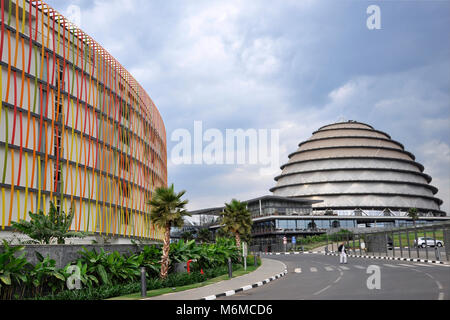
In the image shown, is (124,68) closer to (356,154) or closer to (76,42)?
(76,42)

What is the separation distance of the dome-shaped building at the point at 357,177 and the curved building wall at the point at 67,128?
62.2 m

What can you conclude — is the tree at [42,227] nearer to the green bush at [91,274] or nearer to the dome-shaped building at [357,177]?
the green bush at [91,274]

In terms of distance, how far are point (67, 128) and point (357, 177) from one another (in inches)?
3277

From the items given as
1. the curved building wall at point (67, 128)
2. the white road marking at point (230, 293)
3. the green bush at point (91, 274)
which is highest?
the curved building wall at point (67, 128)

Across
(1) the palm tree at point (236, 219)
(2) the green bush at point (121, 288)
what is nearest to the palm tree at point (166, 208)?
(2) the green bush at point (121, 288)

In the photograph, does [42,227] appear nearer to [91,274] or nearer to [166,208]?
[91,274]

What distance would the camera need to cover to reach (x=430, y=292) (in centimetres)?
1428

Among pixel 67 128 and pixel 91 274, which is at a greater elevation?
pixel 67 128

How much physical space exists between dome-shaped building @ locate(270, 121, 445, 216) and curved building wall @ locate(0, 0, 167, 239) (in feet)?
204

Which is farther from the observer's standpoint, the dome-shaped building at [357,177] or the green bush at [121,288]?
the dome-shaped building at [357,177]

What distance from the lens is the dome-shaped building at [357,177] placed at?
358 feet

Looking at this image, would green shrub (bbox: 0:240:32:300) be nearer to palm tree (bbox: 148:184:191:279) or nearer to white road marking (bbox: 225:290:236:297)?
white road marking (bbox: 225:290:236:297)

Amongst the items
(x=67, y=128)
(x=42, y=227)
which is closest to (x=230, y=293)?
(x=42, y=227)

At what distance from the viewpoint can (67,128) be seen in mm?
41844
